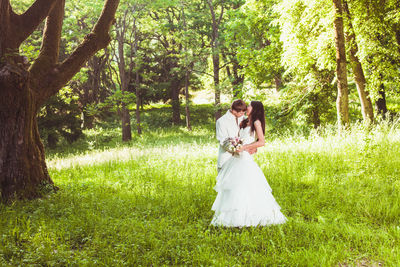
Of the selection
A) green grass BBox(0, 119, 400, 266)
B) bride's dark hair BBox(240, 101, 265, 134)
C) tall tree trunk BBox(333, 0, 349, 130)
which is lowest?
green grass BBox(0, 119, 400, 266)

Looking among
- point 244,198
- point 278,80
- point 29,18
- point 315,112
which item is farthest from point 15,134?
point 278,80

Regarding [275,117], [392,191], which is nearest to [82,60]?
[392,191]

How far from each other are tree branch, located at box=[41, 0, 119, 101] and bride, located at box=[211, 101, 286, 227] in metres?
4.69

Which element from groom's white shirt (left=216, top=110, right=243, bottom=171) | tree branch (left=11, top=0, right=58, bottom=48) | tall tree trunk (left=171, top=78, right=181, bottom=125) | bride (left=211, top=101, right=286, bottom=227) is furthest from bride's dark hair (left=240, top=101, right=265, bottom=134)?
tall tree trunk (left=171, top=78, right=181, bottom=125)

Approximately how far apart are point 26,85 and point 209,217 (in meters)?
4.77

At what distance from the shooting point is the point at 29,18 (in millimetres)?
6500

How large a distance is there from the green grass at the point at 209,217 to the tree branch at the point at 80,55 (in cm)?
262

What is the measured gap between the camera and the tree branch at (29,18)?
6.45m

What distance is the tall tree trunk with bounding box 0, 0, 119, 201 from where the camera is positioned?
19.2 feet

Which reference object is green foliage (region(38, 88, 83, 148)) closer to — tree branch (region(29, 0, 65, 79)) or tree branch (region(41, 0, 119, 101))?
tree branch (region(29, 0, 65, 79))

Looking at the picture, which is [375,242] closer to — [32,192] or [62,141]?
[32,192]

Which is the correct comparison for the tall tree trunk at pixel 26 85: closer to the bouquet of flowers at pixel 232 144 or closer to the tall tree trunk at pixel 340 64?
the bouquet of flowers at pixel 232 144

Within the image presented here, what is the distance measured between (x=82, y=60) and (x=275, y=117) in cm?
1162

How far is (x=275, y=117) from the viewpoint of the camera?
15945 mm
